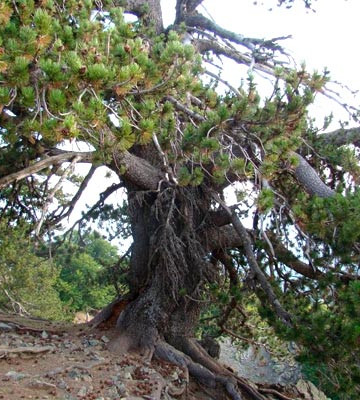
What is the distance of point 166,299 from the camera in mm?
6801

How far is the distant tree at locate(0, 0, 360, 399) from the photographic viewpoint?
130 inches

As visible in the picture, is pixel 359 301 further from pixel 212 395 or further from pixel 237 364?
pixel 237 364

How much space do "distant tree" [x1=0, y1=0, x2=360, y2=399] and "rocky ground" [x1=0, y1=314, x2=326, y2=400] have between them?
348 millimetres

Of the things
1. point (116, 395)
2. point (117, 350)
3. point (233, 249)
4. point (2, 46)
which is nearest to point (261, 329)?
point (233, 249)

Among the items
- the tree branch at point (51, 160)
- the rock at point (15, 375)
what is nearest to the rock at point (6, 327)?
the rock at point (15, 375)

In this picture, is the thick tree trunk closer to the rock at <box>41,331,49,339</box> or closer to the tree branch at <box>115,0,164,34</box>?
the rock at <box>41,331,49,339</box>

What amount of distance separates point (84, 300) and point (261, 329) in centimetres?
2210

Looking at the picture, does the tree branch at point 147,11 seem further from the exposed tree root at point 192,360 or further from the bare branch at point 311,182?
the exposed tree root at point 192,360

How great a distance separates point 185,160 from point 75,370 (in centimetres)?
259

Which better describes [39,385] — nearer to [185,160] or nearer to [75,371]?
[75,371]

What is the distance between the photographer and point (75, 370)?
213 inches

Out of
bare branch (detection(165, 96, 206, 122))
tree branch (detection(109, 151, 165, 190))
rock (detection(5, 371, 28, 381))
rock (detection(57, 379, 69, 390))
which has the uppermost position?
bare branch (detection(165, 96, 206, 122))

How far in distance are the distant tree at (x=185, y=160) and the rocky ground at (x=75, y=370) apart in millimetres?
348

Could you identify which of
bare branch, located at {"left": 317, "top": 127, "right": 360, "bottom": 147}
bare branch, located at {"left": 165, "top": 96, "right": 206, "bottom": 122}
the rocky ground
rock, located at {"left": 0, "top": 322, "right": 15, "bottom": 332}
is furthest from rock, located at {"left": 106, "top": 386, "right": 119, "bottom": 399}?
bare branch, located at {"left": 317, "top": 127, "right": 360, "bottom": 147}
